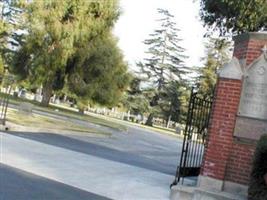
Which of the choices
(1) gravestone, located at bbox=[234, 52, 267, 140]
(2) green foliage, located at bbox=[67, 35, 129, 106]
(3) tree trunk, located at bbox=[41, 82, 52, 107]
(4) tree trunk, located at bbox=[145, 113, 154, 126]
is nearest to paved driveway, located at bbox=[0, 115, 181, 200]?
(1) gravestone, located at bbox=[234, 52, 267, 140]

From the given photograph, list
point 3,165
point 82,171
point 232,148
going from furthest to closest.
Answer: point 82,171 < point 3,165 < point 232,148

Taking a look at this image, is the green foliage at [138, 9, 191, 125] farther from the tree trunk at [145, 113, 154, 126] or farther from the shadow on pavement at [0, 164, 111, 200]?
the shadow on pavement at [0, 164, 111, 200]

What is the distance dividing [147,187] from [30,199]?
3.78 metres

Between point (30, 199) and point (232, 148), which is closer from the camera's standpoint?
point (30, 199)

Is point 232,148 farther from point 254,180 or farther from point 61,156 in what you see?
point 61,156

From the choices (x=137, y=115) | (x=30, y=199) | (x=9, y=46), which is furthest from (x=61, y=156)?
(x=137, y=115)

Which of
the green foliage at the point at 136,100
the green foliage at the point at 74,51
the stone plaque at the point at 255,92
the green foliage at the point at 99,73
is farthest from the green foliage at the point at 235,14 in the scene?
the green foliage at the point at 136,100

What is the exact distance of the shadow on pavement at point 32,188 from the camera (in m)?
8.48

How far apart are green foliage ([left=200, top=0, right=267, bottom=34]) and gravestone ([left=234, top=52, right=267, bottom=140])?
419 centimetres

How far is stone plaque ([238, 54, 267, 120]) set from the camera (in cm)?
1004

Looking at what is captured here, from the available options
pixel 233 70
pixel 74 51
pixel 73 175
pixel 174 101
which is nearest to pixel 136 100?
pixel 174 101

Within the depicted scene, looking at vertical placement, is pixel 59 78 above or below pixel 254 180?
above

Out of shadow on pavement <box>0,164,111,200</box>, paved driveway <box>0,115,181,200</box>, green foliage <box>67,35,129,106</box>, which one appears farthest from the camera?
green foliage <box>67,35,129,106</box>

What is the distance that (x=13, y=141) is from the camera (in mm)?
16109
